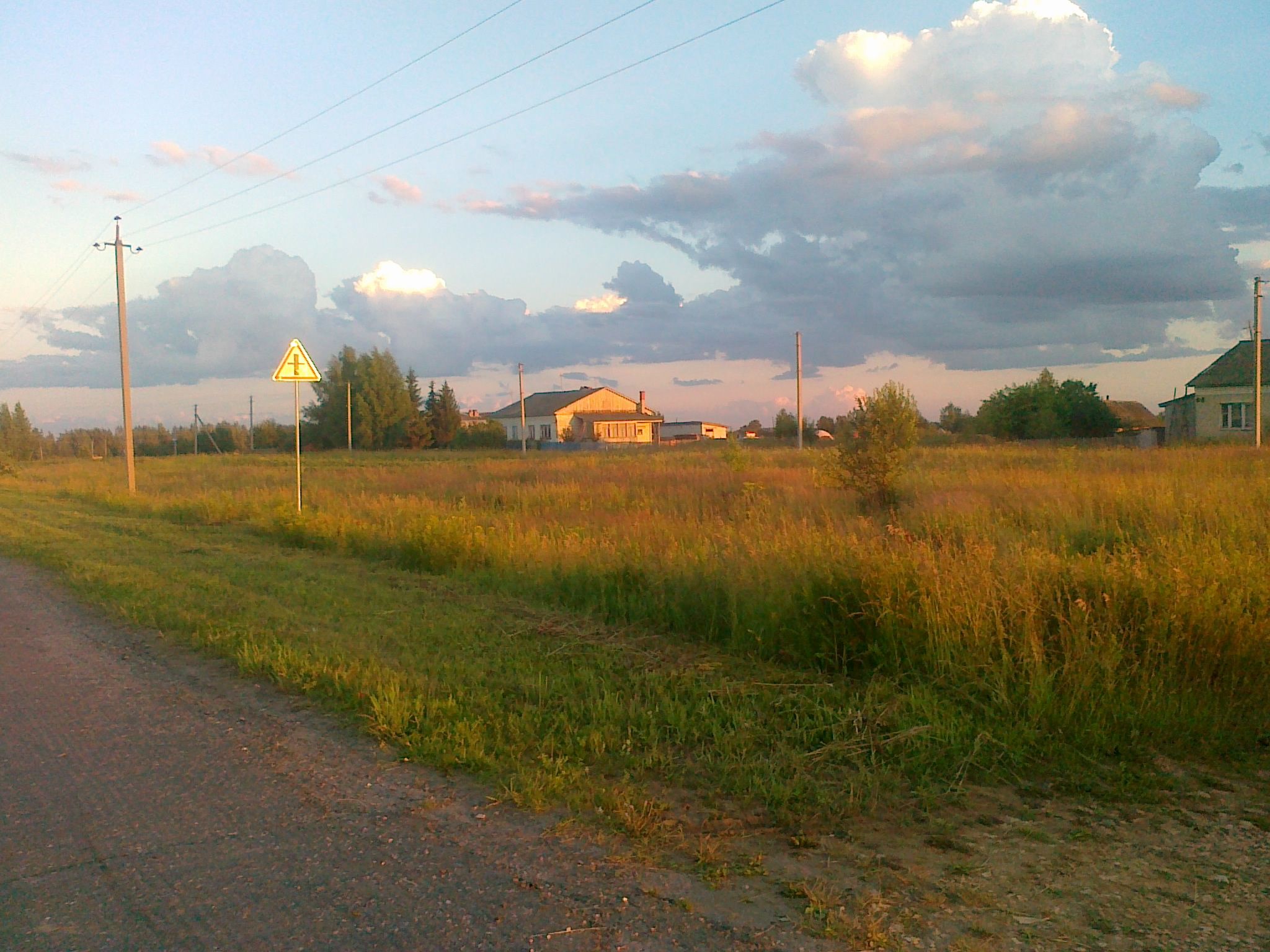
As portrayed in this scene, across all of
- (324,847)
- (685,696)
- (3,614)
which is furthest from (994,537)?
(3,614)

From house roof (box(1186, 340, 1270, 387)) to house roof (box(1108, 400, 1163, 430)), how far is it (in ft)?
63.0

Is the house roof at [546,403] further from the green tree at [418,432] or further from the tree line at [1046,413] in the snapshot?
the tree line at [1046,413]

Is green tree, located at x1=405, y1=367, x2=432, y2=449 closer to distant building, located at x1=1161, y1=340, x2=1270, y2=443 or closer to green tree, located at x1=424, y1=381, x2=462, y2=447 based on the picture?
green tree, located at x1=424, y1=381, x2=462, y2=447

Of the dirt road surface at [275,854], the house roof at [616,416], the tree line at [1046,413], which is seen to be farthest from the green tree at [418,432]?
the dirt road surface at [275,854]

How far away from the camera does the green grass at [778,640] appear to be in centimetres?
507

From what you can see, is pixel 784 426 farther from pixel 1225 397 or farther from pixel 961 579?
pixel 961 579

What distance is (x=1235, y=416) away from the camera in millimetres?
47031

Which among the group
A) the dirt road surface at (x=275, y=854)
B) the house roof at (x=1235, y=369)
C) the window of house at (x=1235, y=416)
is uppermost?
the house roof at (x=1235, y=369)

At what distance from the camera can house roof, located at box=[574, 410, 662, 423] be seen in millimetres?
91188

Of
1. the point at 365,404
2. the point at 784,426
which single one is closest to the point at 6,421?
Answer: the point at 365,404

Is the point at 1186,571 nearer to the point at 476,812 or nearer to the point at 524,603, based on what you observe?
the point at 476,812

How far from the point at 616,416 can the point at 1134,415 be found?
51.5 m

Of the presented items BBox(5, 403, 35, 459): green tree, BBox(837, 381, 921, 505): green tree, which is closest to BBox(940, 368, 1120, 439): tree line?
BBox(837, 381, 921, 505): green tree

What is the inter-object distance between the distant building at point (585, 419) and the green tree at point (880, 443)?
6804 centimetres
